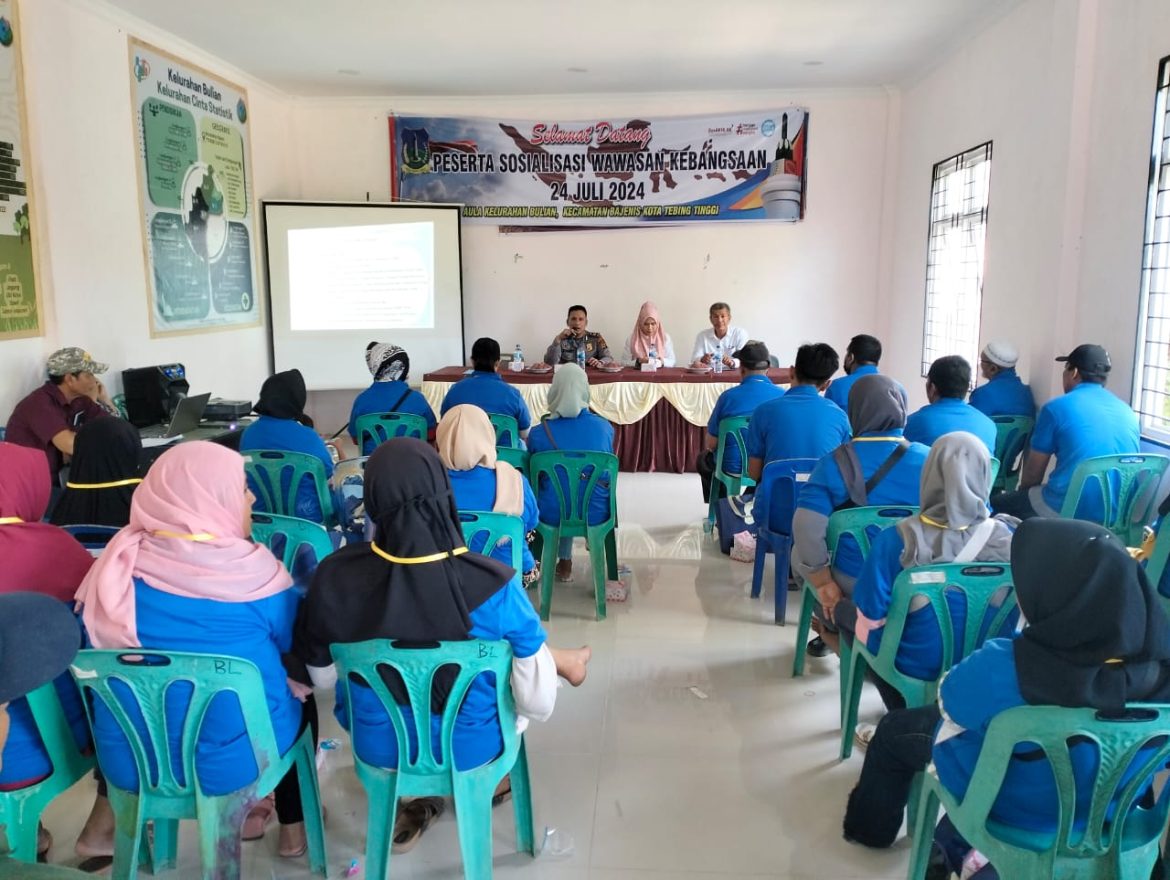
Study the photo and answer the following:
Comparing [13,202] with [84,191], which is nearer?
[13,202]

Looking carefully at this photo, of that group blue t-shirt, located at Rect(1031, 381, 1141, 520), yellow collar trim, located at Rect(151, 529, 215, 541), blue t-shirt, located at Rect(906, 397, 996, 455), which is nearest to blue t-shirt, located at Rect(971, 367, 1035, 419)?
blue t-shirt, located at Rect(1031, 381, 1141, 520)

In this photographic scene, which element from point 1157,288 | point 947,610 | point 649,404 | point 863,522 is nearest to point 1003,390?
point 1157,288

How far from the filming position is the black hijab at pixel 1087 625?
1240mm

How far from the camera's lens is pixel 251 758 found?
1.65m

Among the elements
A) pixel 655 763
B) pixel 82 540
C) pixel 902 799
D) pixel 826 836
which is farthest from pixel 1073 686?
pixel 82 540

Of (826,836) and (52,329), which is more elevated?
(52,329)

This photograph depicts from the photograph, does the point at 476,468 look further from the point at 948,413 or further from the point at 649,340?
the point at 649,340

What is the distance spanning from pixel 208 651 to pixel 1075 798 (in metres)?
1.56

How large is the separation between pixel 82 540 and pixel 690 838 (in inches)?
71.0

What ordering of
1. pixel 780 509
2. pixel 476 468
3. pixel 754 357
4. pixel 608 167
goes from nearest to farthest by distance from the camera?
pixel 476 468 → pixel 780 509 → pixel 754 357 → pixel 608 167

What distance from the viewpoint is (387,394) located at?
4520 mm

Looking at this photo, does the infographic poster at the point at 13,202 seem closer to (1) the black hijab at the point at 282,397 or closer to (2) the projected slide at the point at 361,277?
(1) the black hijab at the point at 282,397

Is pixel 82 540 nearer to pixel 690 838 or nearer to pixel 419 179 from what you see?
pixel 690 838

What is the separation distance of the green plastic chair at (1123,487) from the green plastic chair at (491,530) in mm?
2079
